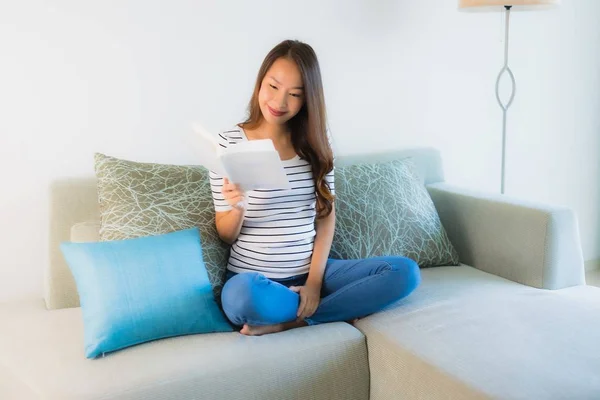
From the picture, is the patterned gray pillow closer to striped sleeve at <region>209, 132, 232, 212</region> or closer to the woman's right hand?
striped sleeve at <region>209, 132, 232, 212</region>

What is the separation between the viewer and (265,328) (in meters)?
1.86

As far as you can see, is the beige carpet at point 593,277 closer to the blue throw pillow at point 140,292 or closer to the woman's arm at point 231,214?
the woman's arm at point 231,214

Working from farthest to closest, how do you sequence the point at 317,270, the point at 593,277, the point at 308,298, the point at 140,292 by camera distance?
the point at 593,277
the point at 317,270
the point at 308,298
the point at 140,292

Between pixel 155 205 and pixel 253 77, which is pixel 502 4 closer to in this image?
pixel 253 77

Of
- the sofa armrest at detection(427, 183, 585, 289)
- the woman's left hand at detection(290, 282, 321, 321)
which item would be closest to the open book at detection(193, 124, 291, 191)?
the woman's left hand at detection(290, 282, 321, 321)

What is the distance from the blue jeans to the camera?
71.6 inches

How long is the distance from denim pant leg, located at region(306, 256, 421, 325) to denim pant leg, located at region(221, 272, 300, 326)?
116mm

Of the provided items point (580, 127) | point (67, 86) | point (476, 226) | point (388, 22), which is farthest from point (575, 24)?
point (67, 86)

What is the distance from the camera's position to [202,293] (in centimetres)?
186

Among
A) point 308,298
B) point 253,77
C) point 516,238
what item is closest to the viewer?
point 308,298

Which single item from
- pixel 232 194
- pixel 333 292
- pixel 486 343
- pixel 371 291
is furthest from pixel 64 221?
pixel 486 343

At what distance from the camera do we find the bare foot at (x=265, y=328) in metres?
1.83

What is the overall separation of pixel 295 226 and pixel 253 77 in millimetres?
752

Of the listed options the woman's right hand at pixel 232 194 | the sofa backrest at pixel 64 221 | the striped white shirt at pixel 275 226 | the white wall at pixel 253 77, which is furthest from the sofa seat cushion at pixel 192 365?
the white wall at pixel 253 77
